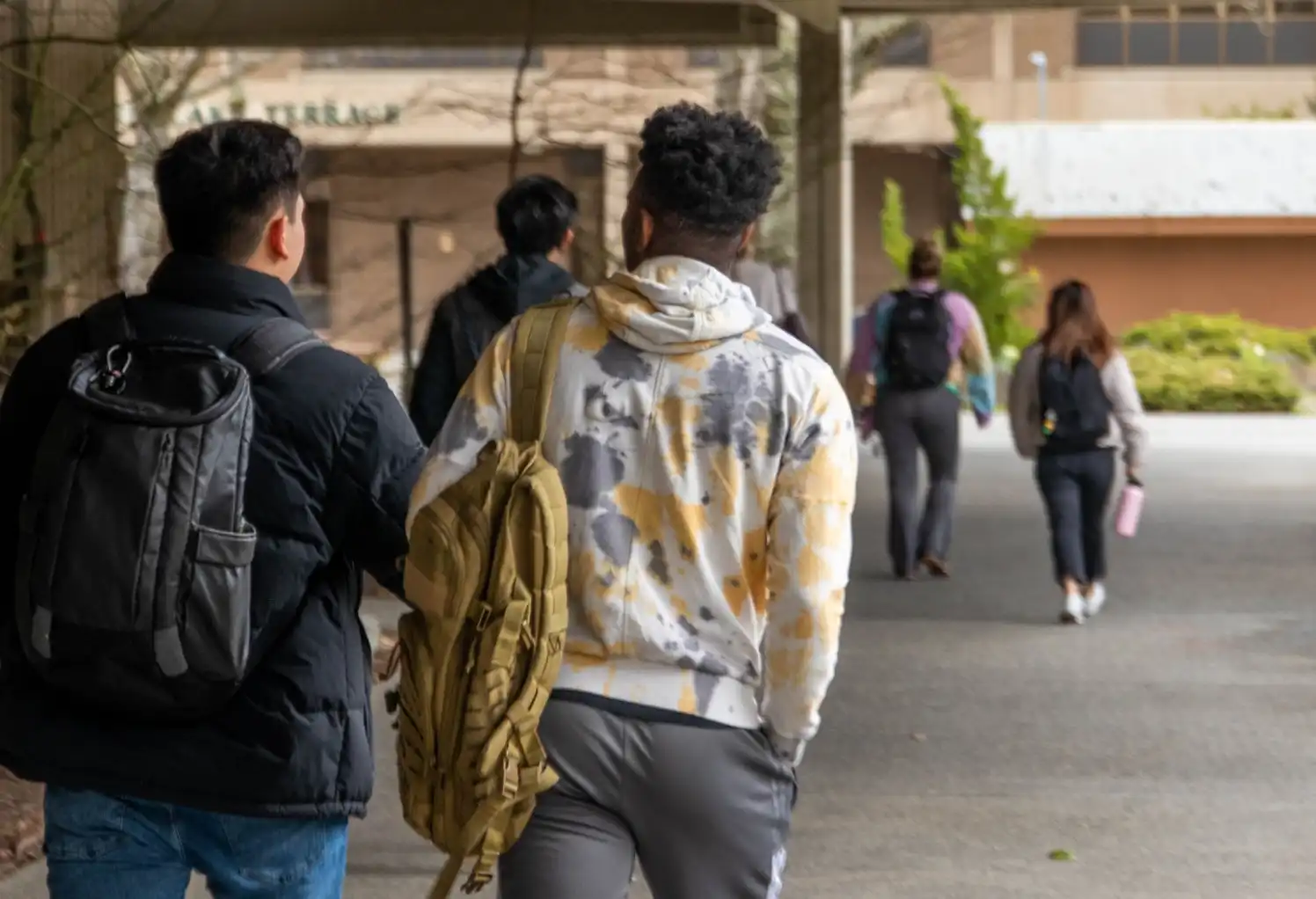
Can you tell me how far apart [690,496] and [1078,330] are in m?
7.62

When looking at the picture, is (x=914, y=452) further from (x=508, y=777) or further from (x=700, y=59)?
(x=700, y=59)

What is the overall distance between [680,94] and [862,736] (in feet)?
52.2

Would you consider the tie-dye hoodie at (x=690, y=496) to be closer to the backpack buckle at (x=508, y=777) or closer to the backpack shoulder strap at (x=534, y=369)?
the backpack shoulder strap at (x=534, y=369)

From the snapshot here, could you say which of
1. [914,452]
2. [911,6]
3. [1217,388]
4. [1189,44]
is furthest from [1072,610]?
[1189,44]

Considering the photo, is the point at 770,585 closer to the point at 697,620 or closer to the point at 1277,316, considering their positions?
the point at 697,620

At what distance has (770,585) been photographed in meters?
3.21

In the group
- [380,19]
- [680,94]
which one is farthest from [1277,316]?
[380,19]

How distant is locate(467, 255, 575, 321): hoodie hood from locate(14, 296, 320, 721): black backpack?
12.2ft

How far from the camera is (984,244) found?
31.6 m

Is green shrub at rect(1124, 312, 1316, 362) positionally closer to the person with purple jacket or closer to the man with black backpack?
the person with purple jacket

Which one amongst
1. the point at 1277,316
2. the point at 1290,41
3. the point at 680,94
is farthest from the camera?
the point at 1290,41

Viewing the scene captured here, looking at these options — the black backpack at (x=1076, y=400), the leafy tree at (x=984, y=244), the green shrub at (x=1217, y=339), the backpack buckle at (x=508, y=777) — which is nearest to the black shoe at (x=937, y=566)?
the black backpack at (x=1076, y=400)

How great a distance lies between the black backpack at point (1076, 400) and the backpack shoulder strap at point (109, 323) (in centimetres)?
777

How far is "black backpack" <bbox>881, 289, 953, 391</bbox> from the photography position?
1180 cm
